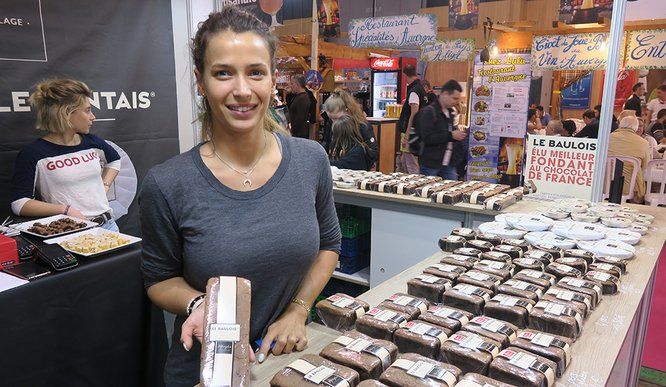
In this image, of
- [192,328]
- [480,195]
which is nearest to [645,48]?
[480,195]

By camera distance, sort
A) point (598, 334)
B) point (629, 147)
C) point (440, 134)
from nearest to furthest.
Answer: point (598, 334), point (440, 134), point (629, 147)

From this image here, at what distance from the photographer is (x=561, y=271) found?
5.47 ft

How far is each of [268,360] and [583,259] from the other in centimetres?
125

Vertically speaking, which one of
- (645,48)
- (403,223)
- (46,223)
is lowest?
(403,223)

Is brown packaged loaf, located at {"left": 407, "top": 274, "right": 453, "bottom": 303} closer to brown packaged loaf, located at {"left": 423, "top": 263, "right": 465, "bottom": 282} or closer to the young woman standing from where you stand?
brown packaged loaf, located at {"left": 423, "top": 263, "right": 465, "bottom": 282}

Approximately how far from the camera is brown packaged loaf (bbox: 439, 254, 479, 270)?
1.74 meters

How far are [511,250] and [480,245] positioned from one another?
0.41 ft

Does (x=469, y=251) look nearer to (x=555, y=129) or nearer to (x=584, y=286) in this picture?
(x=584, y=286)

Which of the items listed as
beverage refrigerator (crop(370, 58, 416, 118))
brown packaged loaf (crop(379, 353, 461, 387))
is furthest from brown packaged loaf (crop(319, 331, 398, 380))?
beverage refrigerator (crop(370, 58, 416, 118))

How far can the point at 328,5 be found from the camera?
5.13 metres

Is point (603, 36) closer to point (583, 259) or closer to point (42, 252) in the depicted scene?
point (583, 259)

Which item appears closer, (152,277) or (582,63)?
(152,277)

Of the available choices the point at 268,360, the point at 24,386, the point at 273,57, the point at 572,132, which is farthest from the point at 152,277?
the point at 572,132

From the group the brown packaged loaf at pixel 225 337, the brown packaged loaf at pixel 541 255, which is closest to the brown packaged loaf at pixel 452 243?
the brown packaged loaf at pixel 541 255
